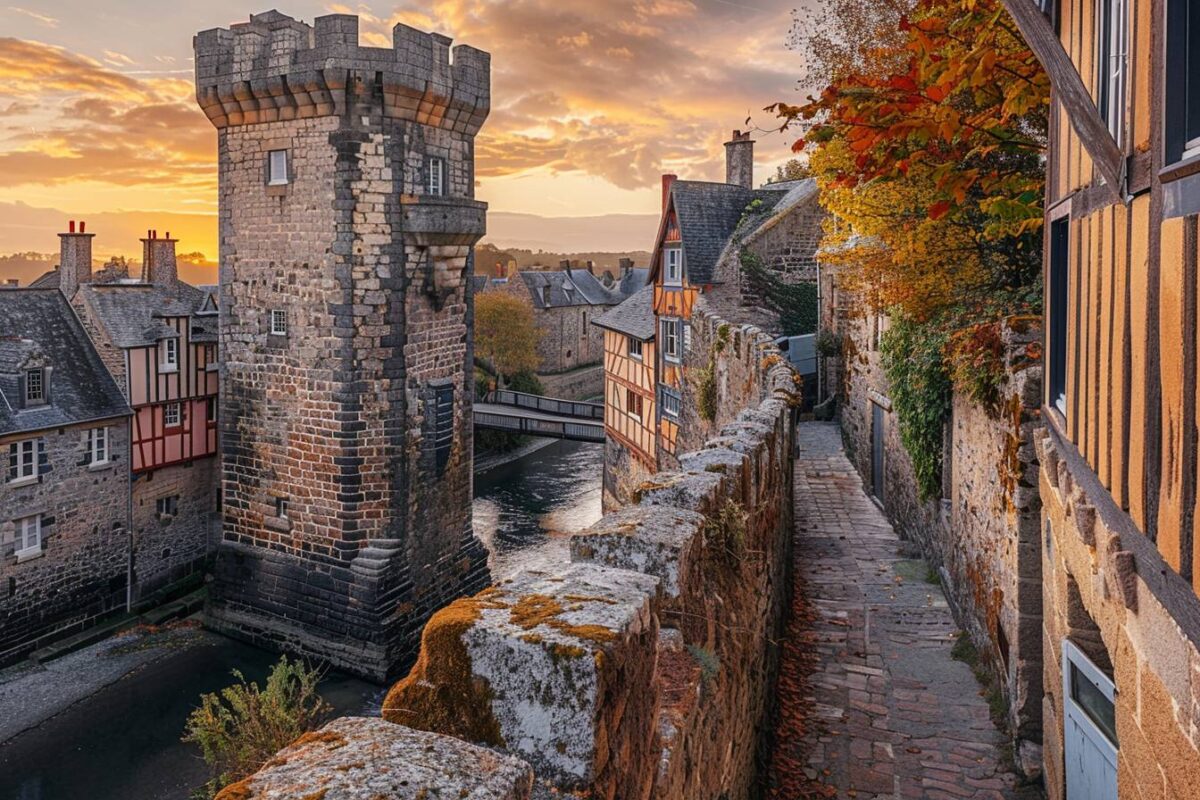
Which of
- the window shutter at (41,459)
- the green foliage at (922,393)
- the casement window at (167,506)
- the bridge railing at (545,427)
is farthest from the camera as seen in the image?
the bridge railing at (545,427)

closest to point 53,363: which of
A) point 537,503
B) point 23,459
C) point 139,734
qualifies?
point 23,459

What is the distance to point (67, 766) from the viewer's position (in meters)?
15.3

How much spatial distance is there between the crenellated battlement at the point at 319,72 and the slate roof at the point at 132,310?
614 centimetres

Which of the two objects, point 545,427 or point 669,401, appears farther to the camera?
point 545,427

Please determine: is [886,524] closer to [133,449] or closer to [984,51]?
[984,51]

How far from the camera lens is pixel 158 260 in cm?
2667

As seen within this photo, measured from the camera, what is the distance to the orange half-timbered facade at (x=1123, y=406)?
3078 mm

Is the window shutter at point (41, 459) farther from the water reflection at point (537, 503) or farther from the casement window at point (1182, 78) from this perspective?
the casement window at point (1182, 78)

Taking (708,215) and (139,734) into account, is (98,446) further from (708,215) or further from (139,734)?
(708,215)

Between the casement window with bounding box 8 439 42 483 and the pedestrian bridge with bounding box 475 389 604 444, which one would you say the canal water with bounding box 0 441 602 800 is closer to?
the casement window with bounding box 8 439 42 483

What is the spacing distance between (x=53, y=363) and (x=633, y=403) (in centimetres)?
1492

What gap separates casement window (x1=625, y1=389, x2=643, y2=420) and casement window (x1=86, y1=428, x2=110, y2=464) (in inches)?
539

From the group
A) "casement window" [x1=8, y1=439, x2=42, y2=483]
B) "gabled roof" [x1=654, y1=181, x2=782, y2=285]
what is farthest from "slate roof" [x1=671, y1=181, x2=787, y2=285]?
"casement window" [x1=8, y1=439, x2=42, y2=483]

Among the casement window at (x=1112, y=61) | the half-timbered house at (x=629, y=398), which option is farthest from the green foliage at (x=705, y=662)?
the half-timbered house at (x=629, y=398)
